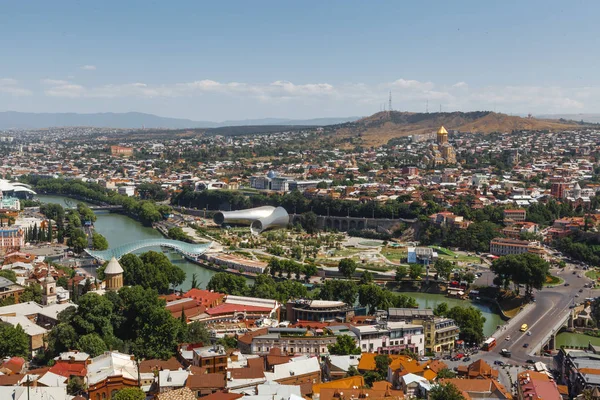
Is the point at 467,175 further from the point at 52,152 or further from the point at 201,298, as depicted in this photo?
the point at 52,152

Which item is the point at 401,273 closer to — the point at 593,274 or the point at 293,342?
the point at 593,274

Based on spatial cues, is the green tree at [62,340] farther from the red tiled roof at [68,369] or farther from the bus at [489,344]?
the bus at [489,344]

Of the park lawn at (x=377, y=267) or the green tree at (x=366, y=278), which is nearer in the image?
the green tree at (x=366, y=278)

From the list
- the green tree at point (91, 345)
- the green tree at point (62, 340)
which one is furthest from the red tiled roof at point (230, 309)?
the green tree at point (62, 340)

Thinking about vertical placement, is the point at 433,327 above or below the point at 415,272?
above

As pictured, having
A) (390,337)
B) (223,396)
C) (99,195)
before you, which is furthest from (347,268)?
(99,195)

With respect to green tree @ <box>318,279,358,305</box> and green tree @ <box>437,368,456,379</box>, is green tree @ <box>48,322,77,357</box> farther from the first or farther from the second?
green tree @ <box>318,279,358,305</box>

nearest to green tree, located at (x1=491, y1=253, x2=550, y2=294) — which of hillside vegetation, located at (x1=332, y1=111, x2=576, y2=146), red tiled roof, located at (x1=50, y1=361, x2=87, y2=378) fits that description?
red tiled roof, located at (x1=50, y1=361, x2=87, y2=378)
